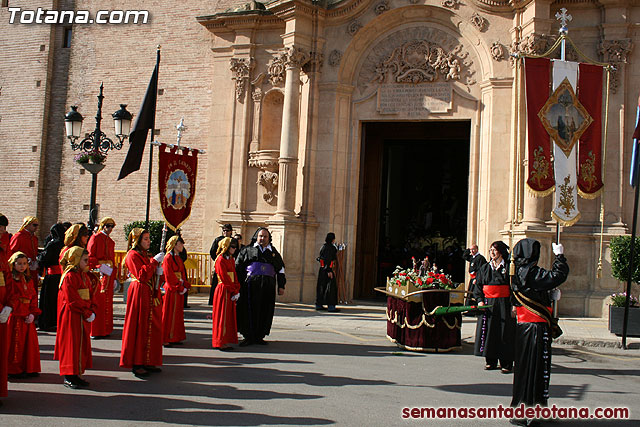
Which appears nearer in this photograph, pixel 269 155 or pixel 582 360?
pixel 582 360

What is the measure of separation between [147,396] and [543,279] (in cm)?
443

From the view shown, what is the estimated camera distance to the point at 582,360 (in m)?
10.8

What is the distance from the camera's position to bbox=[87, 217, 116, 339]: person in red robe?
11.4 metres

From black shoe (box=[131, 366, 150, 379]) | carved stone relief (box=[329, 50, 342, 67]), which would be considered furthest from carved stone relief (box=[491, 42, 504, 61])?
black shoe (box=[131, 366, 150, 379])

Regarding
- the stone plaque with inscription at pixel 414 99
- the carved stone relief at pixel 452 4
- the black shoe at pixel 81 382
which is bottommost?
the black shoe at pixel 81 382

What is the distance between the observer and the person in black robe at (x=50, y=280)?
40.2 feet

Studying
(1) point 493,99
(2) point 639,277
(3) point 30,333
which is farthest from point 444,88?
(3) point 30,333

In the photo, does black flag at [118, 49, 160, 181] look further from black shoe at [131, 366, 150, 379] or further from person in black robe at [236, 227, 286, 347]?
black shoe at [131, 366, 150, 379]

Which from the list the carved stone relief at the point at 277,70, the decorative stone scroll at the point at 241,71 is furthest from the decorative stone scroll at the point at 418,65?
the decorative stone scroll at the point at 241,71

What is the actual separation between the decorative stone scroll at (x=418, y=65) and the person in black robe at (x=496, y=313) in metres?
8.41

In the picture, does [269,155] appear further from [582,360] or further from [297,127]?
[582,360]

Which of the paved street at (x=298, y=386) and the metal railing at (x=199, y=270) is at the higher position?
the metal railing at (x=199, y=270)

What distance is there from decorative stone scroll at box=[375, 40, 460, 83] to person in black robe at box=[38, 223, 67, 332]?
31.0 feet

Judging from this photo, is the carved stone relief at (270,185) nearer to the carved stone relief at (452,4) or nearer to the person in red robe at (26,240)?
the carved stone relief at (452,4)
